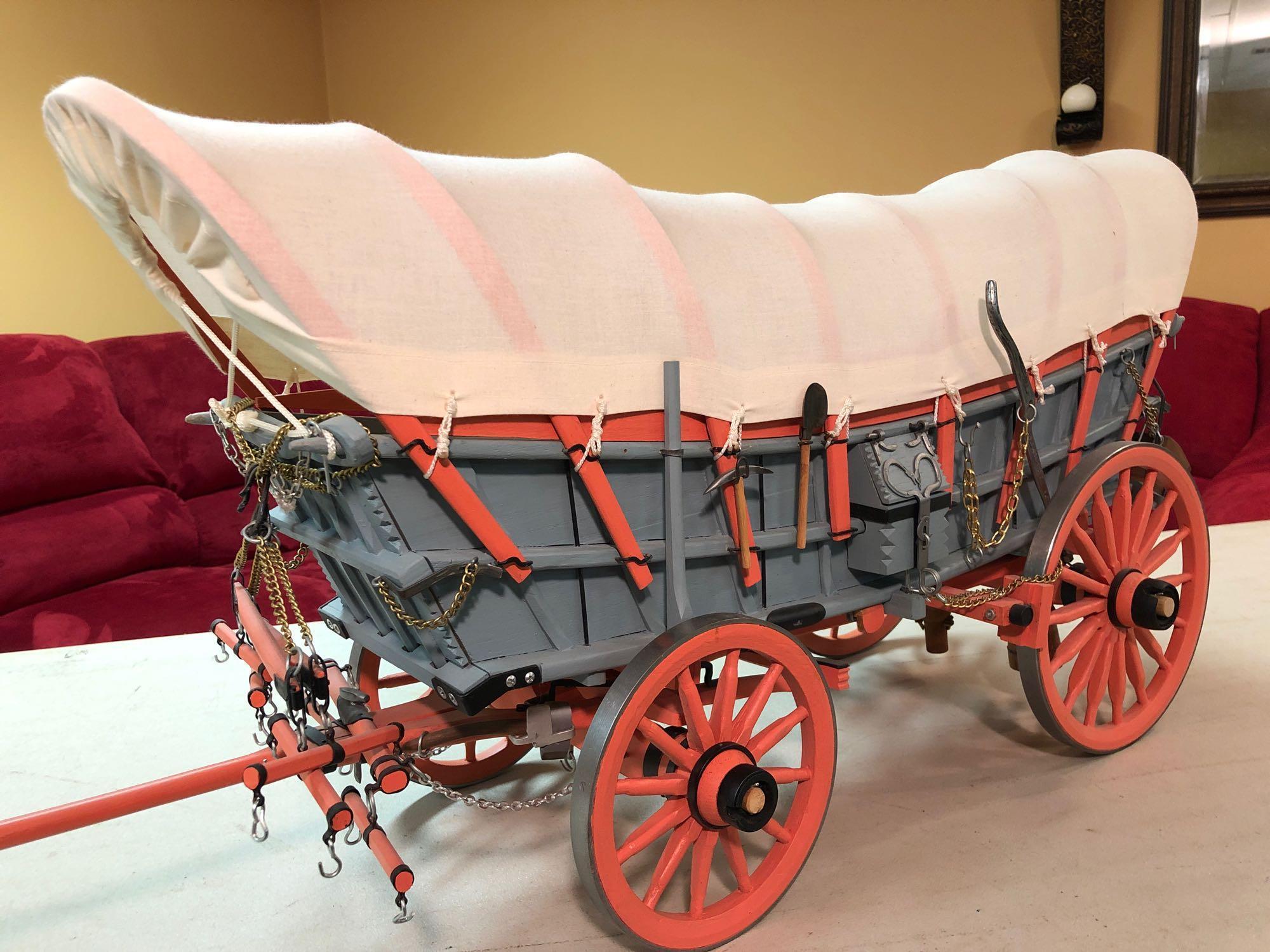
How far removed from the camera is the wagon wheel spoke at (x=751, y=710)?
1.69 m

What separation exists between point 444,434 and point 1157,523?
1.90 metres

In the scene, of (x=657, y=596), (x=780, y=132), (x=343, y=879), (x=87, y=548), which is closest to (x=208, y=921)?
(x=343, y=879)

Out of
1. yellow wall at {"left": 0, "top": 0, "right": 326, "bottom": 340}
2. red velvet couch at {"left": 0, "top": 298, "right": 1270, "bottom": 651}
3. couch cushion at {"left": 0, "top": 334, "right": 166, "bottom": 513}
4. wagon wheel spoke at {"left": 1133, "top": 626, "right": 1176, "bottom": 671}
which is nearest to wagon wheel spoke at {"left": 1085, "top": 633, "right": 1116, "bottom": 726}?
wagon wheel spoke at {"left": 1133, "top": 626, "right": 1176, "bottom": 671}

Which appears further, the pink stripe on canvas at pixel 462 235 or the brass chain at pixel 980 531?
the brass chain at pixel 980 531

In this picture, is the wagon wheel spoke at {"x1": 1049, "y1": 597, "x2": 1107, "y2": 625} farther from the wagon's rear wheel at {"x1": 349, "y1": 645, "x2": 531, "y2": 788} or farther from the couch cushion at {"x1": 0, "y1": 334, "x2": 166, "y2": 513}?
the couch cushion at {"x1": 0, "y1": 334, "x2": 166, "y2": 513}

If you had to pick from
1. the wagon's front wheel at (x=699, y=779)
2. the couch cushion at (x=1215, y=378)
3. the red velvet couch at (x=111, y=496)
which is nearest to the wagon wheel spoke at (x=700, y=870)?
the wagon's front wheel at (x=699, y=779)

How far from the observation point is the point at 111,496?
4129 millimetres

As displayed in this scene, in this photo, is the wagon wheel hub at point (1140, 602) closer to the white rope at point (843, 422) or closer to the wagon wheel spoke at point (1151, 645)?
the wagon wheel spoke at point (1151, 645)

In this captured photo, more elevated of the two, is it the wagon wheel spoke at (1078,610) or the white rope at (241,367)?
the white rope at (241,367)

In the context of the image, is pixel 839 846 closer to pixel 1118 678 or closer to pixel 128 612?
pixel 1118 678

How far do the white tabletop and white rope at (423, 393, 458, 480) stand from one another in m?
0.89

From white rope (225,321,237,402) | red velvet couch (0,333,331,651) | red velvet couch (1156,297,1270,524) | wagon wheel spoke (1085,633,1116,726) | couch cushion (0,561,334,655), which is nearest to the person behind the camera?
white rope (225,321,237,402)

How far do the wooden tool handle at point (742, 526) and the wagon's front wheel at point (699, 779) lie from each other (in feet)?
0.53

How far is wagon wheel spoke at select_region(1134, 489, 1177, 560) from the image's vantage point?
236 cm
